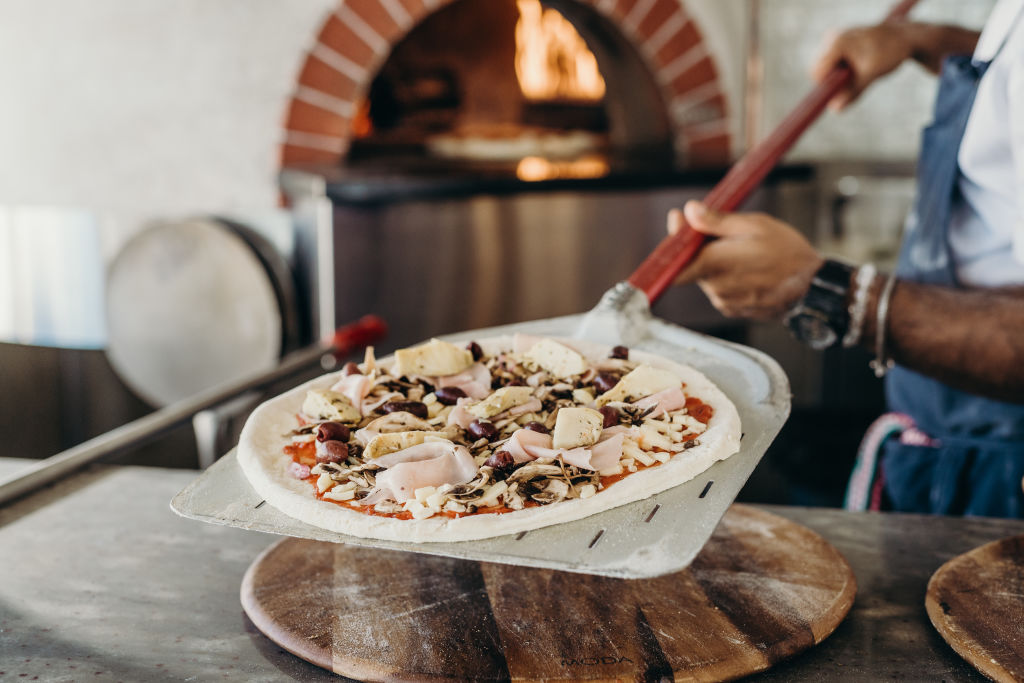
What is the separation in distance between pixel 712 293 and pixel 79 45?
223 centimetres

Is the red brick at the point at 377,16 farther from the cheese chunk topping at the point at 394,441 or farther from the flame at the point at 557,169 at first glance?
the cheese chunk topping at the point at 394,441

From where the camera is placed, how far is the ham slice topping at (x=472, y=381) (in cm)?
105

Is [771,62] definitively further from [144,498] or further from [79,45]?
[144,498]

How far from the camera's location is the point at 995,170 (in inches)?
49.0

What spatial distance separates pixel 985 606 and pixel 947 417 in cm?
60

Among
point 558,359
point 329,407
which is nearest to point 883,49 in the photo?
point 558,359

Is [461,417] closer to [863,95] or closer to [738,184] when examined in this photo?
[738,184]

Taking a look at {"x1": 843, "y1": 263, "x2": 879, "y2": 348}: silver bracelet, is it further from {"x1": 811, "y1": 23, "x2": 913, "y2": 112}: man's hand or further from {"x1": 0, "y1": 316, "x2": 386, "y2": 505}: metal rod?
{"x1": 0, "y1": 316, "x2": 386, "y2": 505}: metal rod

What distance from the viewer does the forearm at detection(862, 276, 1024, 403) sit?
3.95 feet

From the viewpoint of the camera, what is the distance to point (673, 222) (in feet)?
4.33

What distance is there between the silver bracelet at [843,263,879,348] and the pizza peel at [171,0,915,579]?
0.73 ft

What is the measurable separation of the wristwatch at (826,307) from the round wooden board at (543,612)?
1.13 ft

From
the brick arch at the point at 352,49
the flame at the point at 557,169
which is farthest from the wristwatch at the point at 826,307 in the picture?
the brick arch at the point at 352,49

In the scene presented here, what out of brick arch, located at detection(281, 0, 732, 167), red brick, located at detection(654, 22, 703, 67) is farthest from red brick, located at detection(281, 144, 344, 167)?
red brick, located at detection(654, 22, 703, 67)
